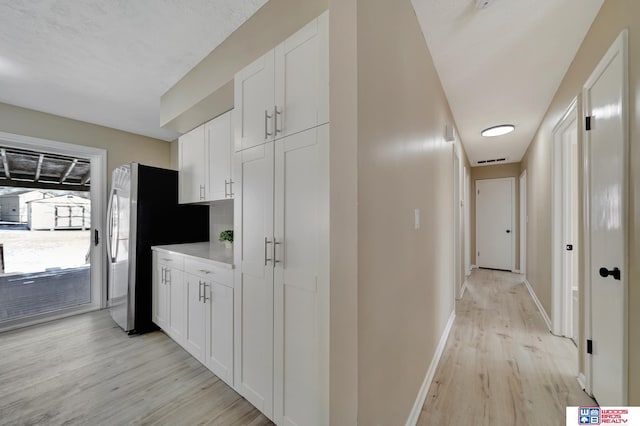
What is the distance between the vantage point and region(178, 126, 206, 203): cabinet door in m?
2.46

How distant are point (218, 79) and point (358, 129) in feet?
4.74

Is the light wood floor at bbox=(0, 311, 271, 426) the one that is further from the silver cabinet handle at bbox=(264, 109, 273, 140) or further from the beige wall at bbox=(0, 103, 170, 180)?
the beige wall at bbox=(0, 103, 170, 180)

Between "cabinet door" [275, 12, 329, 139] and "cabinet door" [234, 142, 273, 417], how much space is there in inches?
8.8

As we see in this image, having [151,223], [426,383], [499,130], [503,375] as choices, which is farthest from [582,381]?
[151,223]

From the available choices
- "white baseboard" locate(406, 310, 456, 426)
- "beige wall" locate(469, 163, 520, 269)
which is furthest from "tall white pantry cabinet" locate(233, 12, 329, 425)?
"beige wall" locate(469, 163, 520, 269)

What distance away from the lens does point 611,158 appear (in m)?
1.35

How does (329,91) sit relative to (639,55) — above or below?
below

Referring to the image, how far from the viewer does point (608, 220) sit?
1386mm

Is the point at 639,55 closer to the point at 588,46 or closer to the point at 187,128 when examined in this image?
the point at 588,46

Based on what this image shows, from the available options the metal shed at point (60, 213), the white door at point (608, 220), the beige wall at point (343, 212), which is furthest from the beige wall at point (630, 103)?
the metal shed at point (60, 213)

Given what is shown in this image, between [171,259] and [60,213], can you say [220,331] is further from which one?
[60,213]

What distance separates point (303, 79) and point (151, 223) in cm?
238

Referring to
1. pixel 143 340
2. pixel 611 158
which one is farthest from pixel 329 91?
pixel 143 340

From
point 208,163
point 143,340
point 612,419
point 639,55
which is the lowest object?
point 143,340
